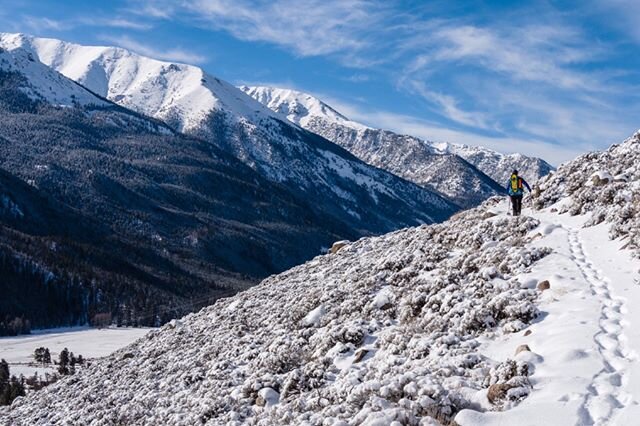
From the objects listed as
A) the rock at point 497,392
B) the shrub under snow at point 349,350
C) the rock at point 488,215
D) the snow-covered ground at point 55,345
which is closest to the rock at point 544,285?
the shrub under snow at point 349,350

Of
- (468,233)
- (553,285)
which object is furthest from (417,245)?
(553,285)

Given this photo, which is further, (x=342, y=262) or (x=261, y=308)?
(x=342, y=262)

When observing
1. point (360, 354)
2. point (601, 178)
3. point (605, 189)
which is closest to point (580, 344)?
point (360, 354)

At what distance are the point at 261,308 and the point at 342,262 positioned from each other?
5.50 metres

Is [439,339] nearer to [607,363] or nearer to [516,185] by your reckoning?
[607,363]

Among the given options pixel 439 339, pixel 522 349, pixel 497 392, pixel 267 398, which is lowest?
pixel 267 398

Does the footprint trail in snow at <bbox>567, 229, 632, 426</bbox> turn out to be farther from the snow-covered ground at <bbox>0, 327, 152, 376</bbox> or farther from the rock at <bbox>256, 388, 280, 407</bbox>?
the snow-covered ground at <bbox>0, 327, 152, 376</bbox>

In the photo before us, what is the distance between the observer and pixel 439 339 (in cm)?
1606

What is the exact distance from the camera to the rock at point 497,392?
489 inches

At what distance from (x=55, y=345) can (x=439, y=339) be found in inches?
5461

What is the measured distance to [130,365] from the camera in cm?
3150

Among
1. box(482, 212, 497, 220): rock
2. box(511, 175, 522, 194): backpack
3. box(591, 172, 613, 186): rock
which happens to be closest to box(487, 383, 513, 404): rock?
box(482, 212, 497, 220): rock

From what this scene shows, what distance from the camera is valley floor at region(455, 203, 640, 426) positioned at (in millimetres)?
11273

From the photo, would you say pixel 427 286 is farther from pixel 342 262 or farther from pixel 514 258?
pixel 342 262
